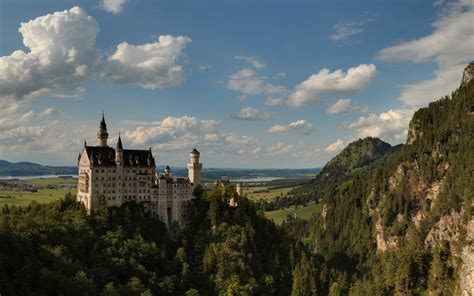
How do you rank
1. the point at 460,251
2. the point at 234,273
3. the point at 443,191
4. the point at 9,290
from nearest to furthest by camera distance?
the point at 9,290, the point at 234,273, the point at 460,251, the point at 443,191

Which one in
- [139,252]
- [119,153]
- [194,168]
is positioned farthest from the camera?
[194,168]

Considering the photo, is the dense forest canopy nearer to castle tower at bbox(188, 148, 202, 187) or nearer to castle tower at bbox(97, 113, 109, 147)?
castle tower at bbox(188, 148, 202, 187)

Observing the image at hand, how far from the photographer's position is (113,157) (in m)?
136

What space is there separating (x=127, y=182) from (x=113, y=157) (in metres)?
8.58

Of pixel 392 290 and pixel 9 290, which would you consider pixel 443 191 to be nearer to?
pixel 392 290

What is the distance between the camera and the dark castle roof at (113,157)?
5187 inches

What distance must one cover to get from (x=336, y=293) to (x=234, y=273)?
32.7 metres

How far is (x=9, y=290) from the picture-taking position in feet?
304

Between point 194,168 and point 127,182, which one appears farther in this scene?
point 194,168

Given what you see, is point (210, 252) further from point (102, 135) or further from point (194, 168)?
point (102, 135)

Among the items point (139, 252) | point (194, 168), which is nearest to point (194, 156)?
point (194, 168)

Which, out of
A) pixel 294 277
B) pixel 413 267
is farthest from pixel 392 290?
pixel 294 277

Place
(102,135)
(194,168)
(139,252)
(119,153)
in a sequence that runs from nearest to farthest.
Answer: (139,252) < (119,153) < (102,135) < (194,168)

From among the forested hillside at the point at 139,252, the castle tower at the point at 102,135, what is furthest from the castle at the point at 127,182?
the forested hillside at the point at 139,252
